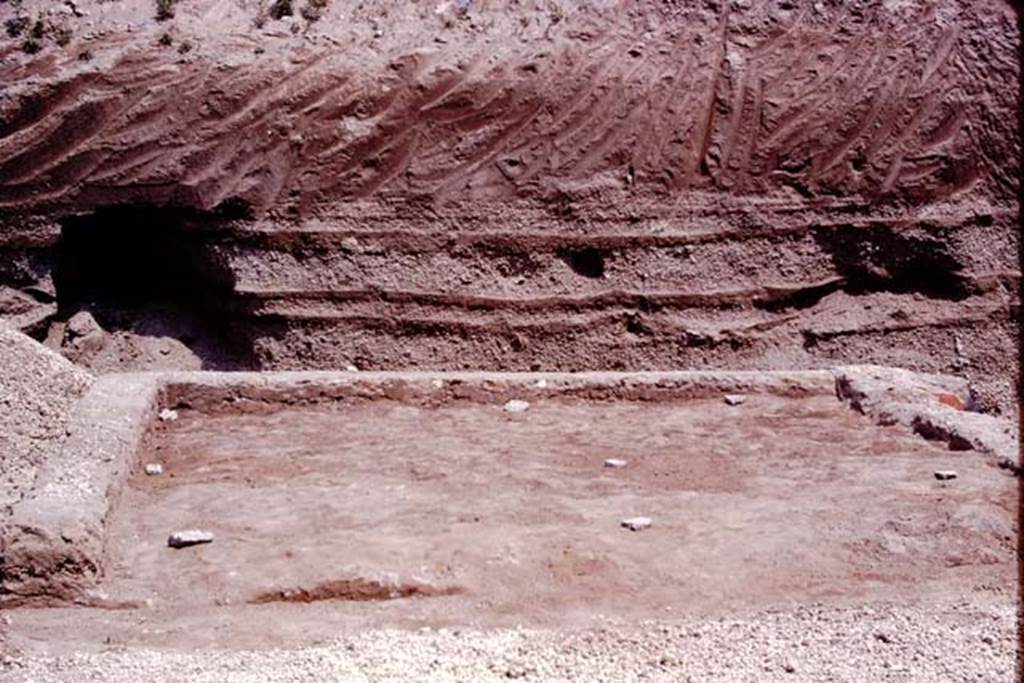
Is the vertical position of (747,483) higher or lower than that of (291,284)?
higher

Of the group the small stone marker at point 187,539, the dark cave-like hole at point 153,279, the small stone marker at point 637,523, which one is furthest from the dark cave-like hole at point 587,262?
the small stone marker at point 187,539

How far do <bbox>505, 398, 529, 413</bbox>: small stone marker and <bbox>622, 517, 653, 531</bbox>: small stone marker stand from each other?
5.02 feet

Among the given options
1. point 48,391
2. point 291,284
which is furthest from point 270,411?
point 291,284

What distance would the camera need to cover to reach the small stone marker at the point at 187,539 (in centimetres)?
398

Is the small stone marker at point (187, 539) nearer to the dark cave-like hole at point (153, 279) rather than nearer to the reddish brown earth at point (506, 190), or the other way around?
the reddish brown earth at point (506, 190)

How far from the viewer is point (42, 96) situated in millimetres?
7211

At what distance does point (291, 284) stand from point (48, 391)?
2.13 m

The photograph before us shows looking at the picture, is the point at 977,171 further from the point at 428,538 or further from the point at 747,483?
the point at 428,538

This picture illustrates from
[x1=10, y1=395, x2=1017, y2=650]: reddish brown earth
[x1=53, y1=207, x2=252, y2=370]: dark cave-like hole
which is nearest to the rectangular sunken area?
[x1=10, y1=395, x2=1017, y2=650]: reddish brown earth

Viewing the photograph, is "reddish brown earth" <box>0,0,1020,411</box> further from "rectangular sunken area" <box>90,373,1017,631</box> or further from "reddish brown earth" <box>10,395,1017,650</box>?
"reddish brown earth" <box>10,395,1017,650</box>

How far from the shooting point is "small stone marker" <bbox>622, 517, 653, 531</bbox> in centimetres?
407

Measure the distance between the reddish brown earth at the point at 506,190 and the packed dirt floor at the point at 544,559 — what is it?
1.91m

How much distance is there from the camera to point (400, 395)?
18.7ft

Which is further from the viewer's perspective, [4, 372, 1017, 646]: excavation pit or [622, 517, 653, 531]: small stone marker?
[622, 517, 653, 531]: small stone marker
